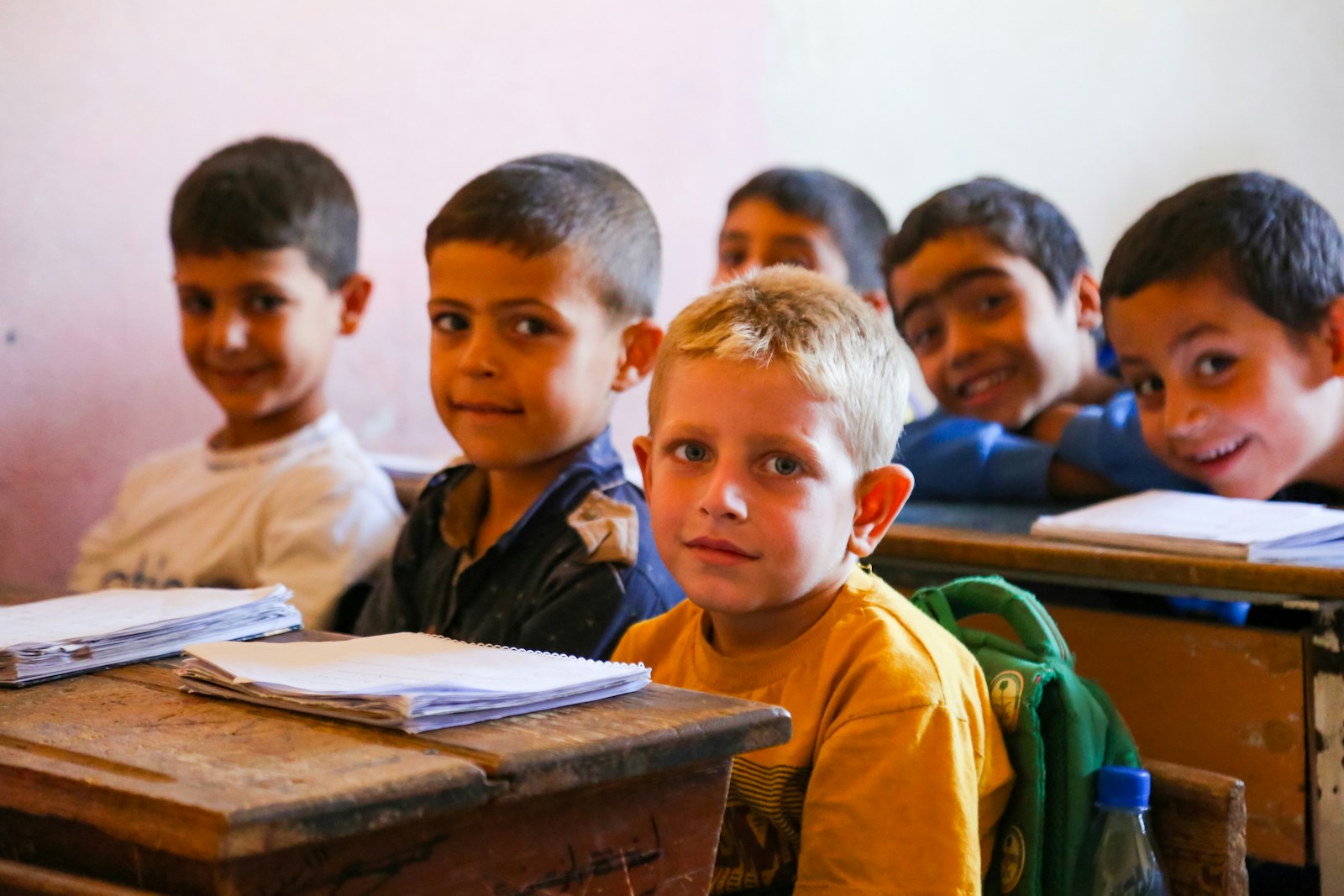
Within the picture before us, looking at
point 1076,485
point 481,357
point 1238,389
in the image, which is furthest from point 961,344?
point 481,357

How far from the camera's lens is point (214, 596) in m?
1.50

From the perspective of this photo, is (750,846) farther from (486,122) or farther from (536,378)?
(486,122)

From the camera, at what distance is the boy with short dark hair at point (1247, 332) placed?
1946 mm

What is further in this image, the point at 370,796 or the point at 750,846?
the point at 750,846

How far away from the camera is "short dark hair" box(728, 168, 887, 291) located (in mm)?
2930

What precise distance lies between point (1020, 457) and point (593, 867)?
1.50 metres

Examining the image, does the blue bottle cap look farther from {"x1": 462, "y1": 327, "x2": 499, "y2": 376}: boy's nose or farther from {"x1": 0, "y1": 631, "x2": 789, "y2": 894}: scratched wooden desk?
{"x1": 462, "y1": 327, "x2": 499, "y2": 376}: boy's nose

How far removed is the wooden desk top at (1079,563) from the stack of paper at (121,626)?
32.5 inches

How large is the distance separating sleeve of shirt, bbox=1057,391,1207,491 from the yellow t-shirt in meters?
0.87

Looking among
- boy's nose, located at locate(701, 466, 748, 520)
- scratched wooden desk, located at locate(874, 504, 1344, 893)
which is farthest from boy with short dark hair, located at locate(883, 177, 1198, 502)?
boy's nose, located at locate(701, 466, 748, 520)

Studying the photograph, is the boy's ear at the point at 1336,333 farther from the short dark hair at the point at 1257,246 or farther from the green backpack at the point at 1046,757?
the green backpack at the point at 1046,757

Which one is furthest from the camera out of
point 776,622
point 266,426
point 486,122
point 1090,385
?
point 486,122

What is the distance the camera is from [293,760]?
84 cm

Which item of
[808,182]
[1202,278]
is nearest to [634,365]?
[1202,278]
